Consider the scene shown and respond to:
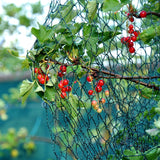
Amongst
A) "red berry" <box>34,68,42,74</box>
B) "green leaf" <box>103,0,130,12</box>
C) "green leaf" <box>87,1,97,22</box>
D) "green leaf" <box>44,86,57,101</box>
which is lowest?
"green leaf" <box>44,86,57,101</box>

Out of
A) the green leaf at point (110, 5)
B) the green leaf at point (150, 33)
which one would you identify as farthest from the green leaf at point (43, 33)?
the green leaf at point (150, 33)

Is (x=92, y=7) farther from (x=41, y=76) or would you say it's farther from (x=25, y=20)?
(x=25, y=20)

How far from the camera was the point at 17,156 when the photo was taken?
2773 millimetres

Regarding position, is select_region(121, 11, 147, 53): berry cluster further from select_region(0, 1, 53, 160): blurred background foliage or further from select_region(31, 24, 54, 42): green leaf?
select_region(0, 1, 53, 160): blurred background foliage

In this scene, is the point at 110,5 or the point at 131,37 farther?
the point at 131,37

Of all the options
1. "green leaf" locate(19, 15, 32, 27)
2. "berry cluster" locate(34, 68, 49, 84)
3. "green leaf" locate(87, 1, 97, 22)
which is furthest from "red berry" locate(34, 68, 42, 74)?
"green leaf" locate(19, 15, 32, 27)

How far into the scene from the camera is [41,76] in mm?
636

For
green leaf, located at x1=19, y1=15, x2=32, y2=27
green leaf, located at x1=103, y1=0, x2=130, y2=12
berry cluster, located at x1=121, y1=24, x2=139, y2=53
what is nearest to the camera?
green leaf, located at x1=103, y1=0, x2=130, y2=12

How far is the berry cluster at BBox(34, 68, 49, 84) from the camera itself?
0.62m

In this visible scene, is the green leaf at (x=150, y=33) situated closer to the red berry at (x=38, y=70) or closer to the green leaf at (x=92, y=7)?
the green leaf at (x=92, y=7)

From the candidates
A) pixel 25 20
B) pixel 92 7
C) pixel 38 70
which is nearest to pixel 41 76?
pixel 38 70

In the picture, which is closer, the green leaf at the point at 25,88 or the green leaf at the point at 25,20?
the green leaf at the point at 25,88

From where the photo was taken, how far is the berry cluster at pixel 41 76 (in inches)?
24.6

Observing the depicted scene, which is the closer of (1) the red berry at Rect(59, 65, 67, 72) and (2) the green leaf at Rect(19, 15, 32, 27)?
(1) the red berry at Rect(59, 65, 67, 72)
